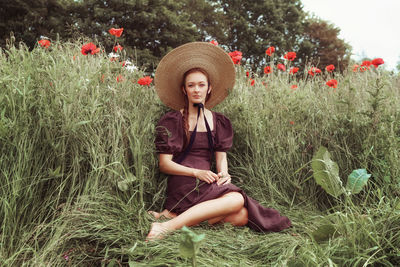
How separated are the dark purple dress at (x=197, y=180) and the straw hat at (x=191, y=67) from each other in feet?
0.85

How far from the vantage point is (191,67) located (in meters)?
2.41

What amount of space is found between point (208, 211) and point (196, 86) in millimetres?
932

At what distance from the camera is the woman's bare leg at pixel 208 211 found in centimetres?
182

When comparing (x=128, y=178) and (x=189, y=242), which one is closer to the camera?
(x=189, y=242)

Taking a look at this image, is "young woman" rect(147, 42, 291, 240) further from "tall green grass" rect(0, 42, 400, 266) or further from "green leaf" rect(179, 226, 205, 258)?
"green leaf" rect(179, 226, 205, 258)

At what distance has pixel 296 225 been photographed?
2031 mm

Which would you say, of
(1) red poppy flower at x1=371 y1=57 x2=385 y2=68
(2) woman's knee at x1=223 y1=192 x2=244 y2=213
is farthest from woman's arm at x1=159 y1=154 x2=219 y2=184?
(1) red poppy flower at x1=371 y1=57 x2=385 y2=68

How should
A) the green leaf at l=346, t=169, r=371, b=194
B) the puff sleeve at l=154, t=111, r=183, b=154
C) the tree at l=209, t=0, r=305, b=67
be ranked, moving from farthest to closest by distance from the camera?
1. the tree at l=209, t=0, r=305, b=67
2. the puff sleeve at l=154, t=111, r=183, b=154
3. the green leaf at l=346, t=169, r=371, b=194

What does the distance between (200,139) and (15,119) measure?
124 cm

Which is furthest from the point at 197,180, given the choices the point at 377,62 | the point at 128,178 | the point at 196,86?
the point at 377,62

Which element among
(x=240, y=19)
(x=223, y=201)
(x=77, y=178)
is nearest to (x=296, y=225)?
(x=223, y=201)

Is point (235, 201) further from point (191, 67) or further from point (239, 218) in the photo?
point (191, 67)

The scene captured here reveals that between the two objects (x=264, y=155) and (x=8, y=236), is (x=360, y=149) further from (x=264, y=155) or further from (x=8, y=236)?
(x=8, y=236)

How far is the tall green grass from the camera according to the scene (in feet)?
4.70
